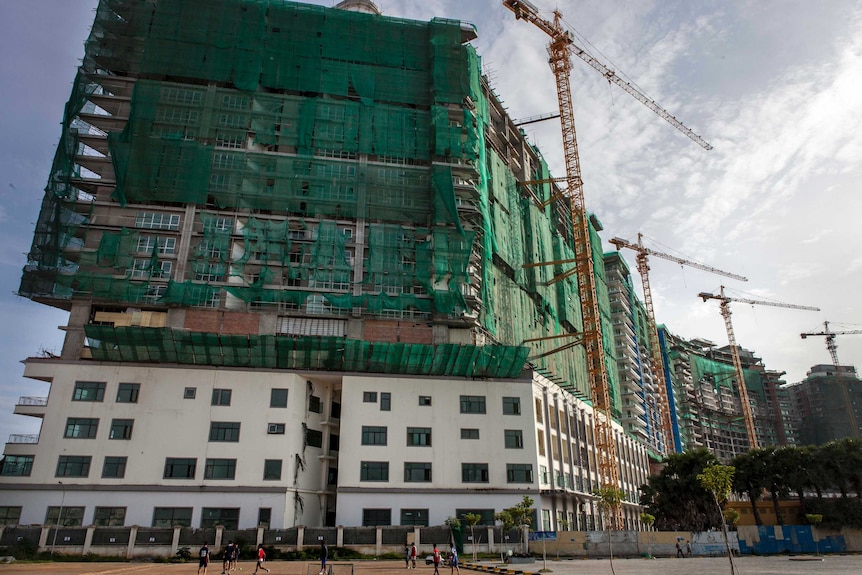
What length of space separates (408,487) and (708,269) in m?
157

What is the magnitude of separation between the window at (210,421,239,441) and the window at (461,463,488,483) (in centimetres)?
2285

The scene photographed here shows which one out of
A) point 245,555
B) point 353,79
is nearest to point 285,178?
point 353,79

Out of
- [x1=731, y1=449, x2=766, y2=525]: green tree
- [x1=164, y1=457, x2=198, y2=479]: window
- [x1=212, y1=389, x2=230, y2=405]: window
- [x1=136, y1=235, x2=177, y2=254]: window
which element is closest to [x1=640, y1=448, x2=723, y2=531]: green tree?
[x1=731, y1=449, x2=766, y2=525]: green tree

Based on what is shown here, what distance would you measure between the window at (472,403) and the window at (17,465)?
41.4m

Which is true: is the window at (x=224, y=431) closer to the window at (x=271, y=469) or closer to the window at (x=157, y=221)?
the window at (x=271, y=469)

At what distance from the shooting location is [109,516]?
54.2 m

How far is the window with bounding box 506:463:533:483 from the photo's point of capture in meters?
61.8

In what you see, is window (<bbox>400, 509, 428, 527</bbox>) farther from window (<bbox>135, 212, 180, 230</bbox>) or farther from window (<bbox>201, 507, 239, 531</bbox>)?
window (<bbox>135, 212, 180, 230</bbox>)

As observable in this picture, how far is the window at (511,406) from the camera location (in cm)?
6438

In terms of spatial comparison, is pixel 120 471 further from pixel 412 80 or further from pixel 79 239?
pixel 412 80

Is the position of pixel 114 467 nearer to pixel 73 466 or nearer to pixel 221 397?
pixel 73 466

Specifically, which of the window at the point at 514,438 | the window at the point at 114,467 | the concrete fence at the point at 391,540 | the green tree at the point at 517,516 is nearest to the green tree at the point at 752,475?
the concrete fence at the point at 391,540

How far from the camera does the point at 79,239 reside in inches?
2751

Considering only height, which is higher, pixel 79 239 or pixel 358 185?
→ pixel 358 185
